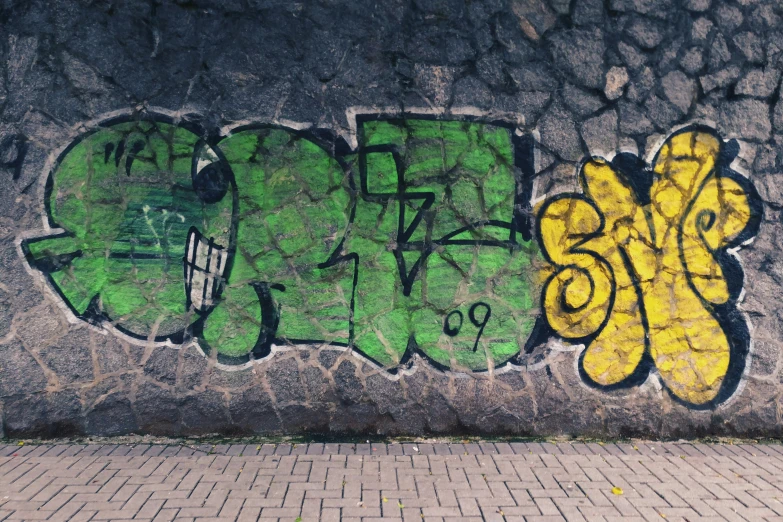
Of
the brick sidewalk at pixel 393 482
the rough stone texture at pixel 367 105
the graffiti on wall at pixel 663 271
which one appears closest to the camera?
the brick sidewalk at pixel 393 482

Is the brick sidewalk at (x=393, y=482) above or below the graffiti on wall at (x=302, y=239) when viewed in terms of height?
below

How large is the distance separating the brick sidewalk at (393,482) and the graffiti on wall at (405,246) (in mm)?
571

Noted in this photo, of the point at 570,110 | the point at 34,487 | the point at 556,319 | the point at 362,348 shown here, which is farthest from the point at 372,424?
the point at 570,110

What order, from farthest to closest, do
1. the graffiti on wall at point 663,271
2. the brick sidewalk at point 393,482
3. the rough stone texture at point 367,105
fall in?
the graffiti on wall at point 663,271
the rough stone texture at point 367,105
the brick sidewalk at point 393,482

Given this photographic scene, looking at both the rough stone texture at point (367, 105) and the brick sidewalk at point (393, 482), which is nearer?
the brick sidewalk at point (393, 482)

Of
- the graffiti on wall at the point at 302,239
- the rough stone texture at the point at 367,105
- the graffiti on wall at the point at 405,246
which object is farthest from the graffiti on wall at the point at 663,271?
the graffiti on wall at the point at 302,239

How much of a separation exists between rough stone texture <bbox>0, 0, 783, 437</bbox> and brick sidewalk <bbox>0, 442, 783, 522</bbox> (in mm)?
241

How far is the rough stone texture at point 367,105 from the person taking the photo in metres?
4.04

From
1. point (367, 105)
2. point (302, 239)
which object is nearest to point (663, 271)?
point (367, 105)

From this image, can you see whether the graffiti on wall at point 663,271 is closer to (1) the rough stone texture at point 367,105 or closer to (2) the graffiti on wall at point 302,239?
(1) the rough stone texture at point 367,105

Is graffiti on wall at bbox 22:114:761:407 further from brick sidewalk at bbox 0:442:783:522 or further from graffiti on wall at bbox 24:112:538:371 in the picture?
brick sidewalk at bbox 0:442:783:522

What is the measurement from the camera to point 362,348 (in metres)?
4.22

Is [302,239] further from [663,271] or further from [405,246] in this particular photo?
[663,271]

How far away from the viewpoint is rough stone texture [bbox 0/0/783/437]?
13.2ft
